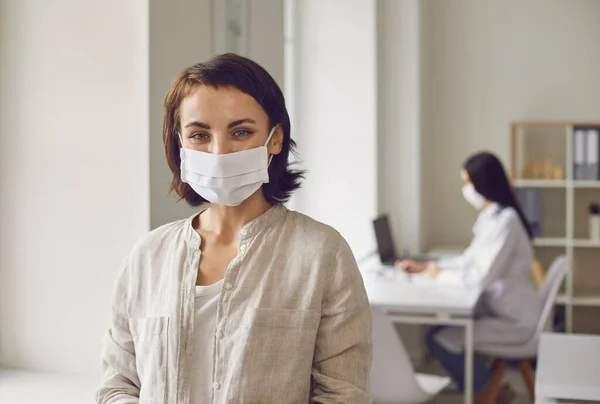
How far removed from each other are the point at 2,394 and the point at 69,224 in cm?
44

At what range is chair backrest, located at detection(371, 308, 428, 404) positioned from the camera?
283 cm

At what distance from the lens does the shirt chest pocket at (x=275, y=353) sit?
1.39 meters

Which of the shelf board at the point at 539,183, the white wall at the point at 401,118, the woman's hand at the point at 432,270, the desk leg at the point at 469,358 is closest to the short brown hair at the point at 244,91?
the desk leg at the point at 469,358

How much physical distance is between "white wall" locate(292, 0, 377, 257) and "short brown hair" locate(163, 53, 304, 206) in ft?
10.7

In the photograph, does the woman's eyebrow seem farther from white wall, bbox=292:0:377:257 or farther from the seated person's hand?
white wall, bbox=292:0:377:257

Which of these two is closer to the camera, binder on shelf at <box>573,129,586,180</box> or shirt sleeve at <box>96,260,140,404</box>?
shirt sleeve at <box>96,260,140,404</box>

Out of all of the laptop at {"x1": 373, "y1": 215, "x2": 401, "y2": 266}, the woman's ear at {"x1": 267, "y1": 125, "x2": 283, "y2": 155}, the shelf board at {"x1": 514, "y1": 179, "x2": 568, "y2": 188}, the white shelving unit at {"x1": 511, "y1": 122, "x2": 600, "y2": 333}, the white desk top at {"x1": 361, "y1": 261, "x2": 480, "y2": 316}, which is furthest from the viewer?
the white shelving unit at {"x1": 511, "y1": 122, "x2": 600, "y2": 333}

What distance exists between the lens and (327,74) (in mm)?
4871

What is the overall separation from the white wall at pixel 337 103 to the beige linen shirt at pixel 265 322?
3.37 metres

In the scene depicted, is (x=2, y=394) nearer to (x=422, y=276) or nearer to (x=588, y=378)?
(x=588, y=378)

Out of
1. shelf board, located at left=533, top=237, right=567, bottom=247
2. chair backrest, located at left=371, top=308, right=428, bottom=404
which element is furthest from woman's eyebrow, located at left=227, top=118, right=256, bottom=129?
shelf board, located at left=533, top=237, right=567, bottom=247

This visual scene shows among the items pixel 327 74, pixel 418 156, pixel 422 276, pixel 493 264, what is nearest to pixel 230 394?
pixel 493 264

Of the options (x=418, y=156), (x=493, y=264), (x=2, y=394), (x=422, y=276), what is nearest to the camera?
(x=2, y=394)

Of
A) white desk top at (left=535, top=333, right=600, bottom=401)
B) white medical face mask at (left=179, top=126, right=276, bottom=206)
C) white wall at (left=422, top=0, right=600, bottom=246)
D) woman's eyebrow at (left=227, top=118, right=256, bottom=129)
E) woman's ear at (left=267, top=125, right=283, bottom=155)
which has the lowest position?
white desk top at (left=535, top=333, right=600, bottom=401)
